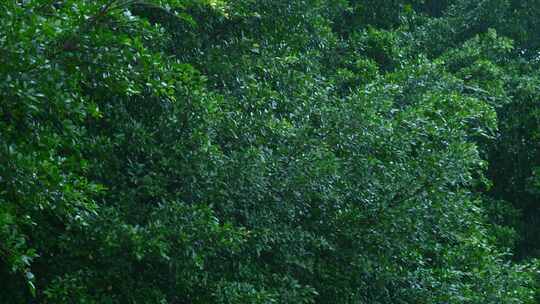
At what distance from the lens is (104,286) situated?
6.10 m

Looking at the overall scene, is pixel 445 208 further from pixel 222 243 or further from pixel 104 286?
pixel 104 286

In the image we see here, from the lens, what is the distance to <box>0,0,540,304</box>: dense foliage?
5.11m

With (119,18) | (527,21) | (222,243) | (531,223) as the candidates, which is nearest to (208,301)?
(222,243)

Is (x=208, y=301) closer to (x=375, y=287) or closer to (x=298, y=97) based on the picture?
(x=375, y=287)

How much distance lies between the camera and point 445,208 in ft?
25.1

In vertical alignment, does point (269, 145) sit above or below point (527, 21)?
below

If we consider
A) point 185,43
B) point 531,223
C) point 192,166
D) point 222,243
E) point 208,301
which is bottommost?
point 531,223

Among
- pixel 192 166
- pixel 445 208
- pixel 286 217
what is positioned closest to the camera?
pixel 192 166

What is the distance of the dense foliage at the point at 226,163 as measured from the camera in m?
5.11

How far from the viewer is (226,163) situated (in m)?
6.55

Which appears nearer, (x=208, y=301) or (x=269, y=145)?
(x=208, y=301)

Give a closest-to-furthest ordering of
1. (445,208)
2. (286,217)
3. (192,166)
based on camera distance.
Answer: (192,166), (286,217), (445,208)

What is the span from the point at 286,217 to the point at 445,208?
1487mm

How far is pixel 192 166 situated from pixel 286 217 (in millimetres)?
911
